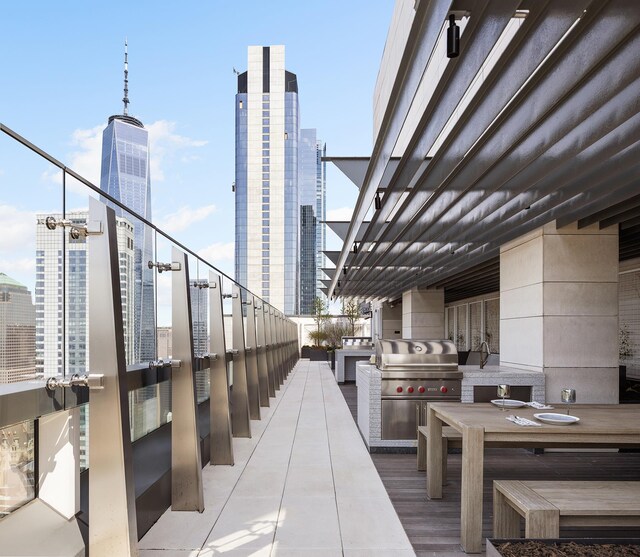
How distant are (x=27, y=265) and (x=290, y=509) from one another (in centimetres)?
264

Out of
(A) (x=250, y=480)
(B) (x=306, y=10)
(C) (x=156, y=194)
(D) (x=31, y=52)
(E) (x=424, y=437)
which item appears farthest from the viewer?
(B) (x=306, y=10)

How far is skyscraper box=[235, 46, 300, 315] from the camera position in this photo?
218 ft

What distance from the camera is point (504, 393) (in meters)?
3.97

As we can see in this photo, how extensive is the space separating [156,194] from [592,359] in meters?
5.95

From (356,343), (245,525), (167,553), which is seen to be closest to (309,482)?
(245,525)

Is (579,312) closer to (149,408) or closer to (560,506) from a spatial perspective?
(560,506)

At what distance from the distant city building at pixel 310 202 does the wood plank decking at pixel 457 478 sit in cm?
5923

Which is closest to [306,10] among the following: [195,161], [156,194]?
[156,194]

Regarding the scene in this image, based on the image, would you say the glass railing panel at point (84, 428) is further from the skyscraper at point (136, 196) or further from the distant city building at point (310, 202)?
the distant city building at point (310, 202)

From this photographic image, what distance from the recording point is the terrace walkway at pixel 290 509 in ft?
10.3

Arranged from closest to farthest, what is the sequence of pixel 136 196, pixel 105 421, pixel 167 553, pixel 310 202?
pixel 105 421 < pixel 167 553 < pixel 136 196 < pixel 310 202

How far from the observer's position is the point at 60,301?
230 cm

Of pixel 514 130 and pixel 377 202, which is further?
pixel 377 202

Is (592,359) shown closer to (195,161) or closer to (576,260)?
(576,260)
